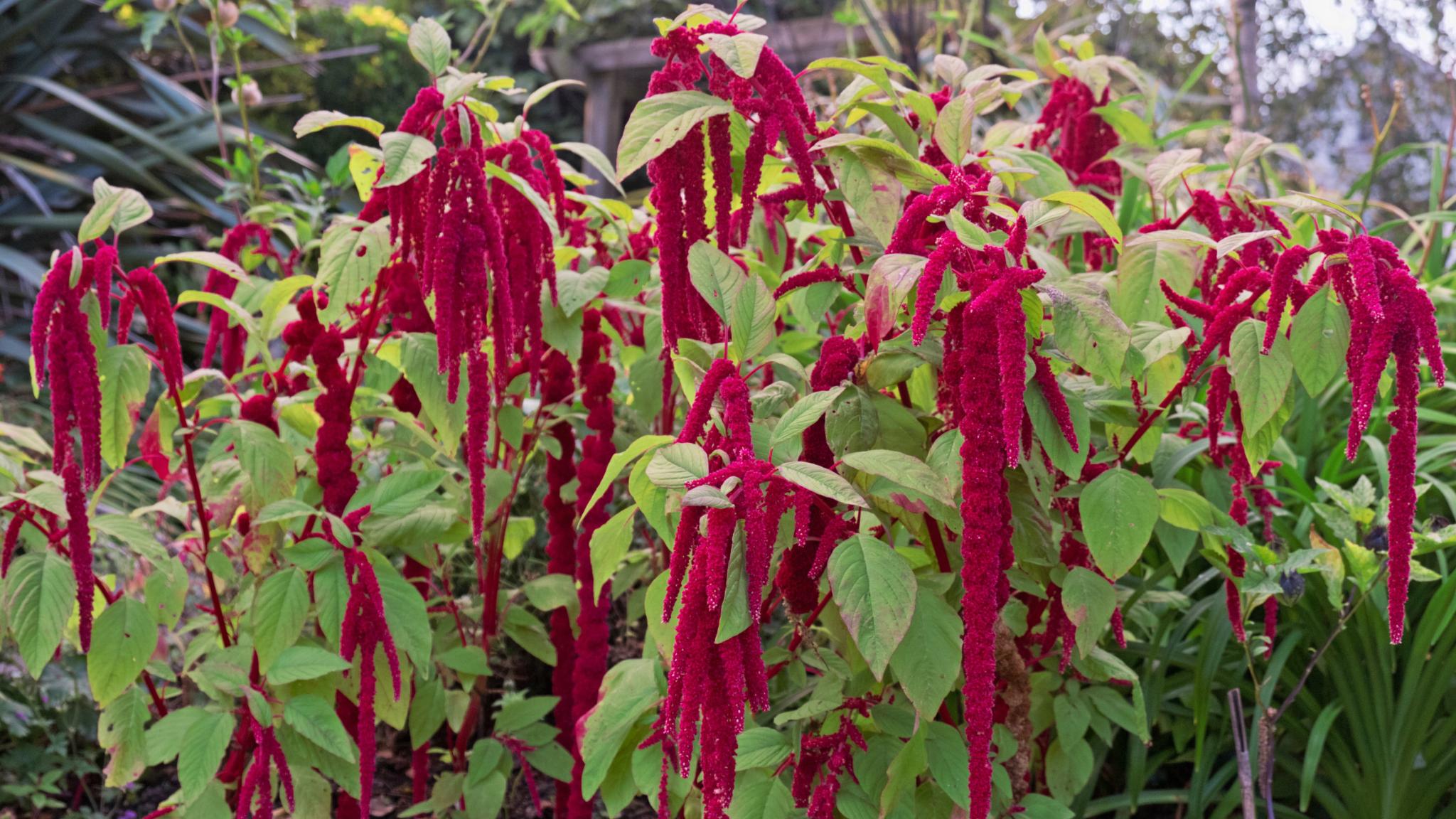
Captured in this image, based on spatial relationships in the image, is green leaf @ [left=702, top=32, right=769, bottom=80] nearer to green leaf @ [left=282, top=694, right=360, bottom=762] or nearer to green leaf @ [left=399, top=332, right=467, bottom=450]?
green leaf @ [left=399, top=332, right=467, bottom=450]

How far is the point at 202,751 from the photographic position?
1027mm

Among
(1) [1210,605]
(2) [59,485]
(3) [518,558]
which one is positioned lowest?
(3) [518,558]

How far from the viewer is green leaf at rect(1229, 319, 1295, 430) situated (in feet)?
2.75

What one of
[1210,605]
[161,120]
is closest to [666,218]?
[1210,605]

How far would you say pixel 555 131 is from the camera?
6.82 metres

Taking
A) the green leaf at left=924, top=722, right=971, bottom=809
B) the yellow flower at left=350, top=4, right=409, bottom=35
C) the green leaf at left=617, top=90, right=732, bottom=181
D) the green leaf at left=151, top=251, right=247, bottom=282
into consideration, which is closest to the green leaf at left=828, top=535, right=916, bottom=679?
the green leaf at left=924, top=722, right=971, bottom=809

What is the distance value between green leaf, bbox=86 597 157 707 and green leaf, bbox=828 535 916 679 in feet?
2.34

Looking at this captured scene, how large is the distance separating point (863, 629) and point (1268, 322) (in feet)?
1.28

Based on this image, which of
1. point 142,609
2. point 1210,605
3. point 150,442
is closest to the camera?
point 142,609

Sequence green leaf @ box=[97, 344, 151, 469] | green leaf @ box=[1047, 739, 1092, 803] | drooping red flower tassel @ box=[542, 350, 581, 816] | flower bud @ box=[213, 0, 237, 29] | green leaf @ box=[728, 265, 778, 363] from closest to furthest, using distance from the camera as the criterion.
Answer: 1. green leaf @ box=[728, 265, 778, 363]
2. green leaf @ box=[97, 344, 151, 469]
3. green leaf @ box=[1047, 739, 1092, 803]
4. drooping red flower tassel @ box=[542, 350, 581, 816]
5. flower bud @ box=[213, 0, 237, 29]

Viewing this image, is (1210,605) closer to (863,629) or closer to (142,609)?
(863,629)

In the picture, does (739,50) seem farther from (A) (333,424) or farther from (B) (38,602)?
(B) (38,602)

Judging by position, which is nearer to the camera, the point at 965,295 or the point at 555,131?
the point at 965,295

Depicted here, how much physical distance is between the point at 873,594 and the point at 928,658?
11cm
